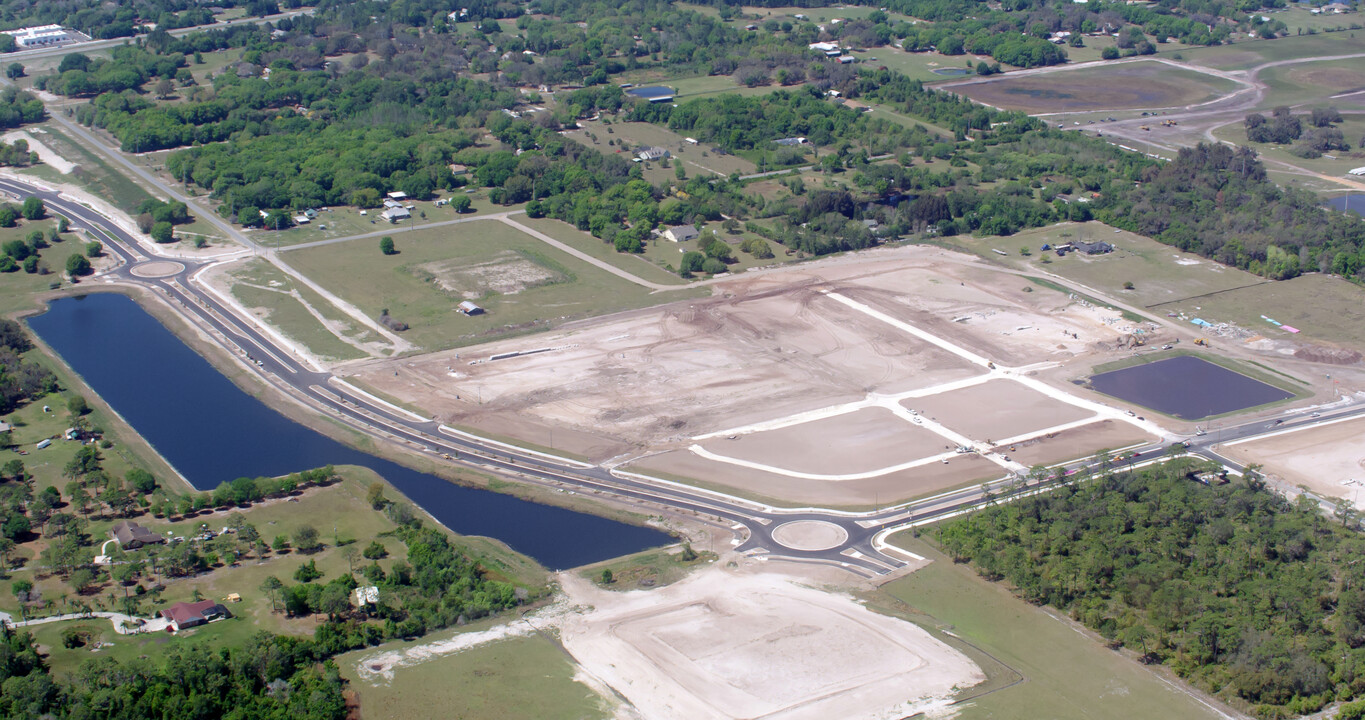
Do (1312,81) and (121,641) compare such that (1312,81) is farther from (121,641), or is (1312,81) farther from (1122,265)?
(121,641)

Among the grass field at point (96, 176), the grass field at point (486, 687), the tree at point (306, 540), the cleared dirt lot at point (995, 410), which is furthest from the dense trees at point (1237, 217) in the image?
the grass field at point (96, 176)

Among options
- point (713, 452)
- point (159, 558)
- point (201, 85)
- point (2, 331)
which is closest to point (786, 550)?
point (713, 452)

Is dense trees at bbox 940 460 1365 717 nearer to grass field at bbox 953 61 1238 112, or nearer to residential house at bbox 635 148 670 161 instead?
residential house at bbox 635 148 670 161

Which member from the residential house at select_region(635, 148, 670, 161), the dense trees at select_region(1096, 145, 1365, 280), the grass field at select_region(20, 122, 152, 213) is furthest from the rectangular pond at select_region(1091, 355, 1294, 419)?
the grass field at select_region(20, 122, 152, 213)

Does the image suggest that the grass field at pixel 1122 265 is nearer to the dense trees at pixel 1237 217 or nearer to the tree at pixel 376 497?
the dense trees at pixel 1237 217

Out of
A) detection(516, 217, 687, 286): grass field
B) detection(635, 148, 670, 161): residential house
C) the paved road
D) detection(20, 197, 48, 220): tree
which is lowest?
detection(516, 217, 687, 286): grass field

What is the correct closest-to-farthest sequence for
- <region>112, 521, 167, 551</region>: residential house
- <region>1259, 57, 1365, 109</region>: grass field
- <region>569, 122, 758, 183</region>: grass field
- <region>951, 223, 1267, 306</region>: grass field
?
<region>112, 521, 167, 551</region>: residential house, <region>951, 223, 1267, 306</region>: grass field, <region>569, 122, 758, 183</region>: grass field, <region>1259, 57, 1365, 109</region>: grass field

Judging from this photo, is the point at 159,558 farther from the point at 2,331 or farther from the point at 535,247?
the point at 535,247
